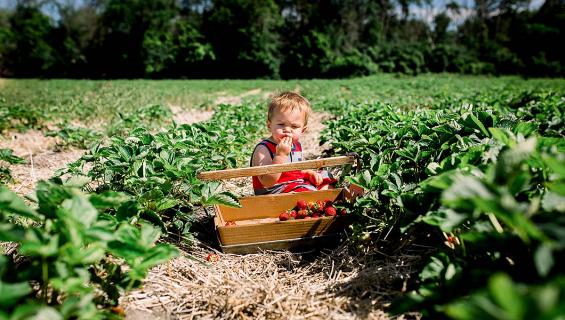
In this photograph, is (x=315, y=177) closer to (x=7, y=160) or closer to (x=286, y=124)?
(x=286, y=124)

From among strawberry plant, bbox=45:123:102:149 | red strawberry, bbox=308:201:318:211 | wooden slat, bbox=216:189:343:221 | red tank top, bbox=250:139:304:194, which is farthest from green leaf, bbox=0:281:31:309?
strawberry plant, bbox=45:123:102:149

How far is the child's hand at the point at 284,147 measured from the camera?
119 inches

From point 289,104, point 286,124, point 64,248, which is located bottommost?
point 64,248

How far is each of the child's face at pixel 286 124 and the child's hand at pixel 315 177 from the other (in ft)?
1.12

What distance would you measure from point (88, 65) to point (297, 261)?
172 ft

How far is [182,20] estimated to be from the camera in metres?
49.2

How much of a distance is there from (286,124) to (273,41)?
1680 inches

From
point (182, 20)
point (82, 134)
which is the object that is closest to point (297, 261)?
point (82, 134)

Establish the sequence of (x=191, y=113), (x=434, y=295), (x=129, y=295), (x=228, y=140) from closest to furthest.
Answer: (x=434, y=295) → (x=129, y=295) → (x=228, y=140) → (x=191, y=113)

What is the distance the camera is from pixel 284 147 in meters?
3.03

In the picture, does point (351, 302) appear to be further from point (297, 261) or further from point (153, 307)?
point (153, 307)

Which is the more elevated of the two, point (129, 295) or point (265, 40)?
point (265, 40)

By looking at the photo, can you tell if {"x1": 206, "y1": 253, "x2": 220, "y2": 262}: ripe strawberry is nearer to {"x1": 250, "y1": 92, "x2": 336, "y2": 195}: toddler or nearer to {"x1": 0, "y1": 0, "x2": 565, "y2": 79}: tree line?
{"x1": 250, "y1": 92, "x2": 336, "y2": 195}: toddler

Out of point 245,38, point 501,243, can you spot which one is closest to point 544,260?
point 501,243
